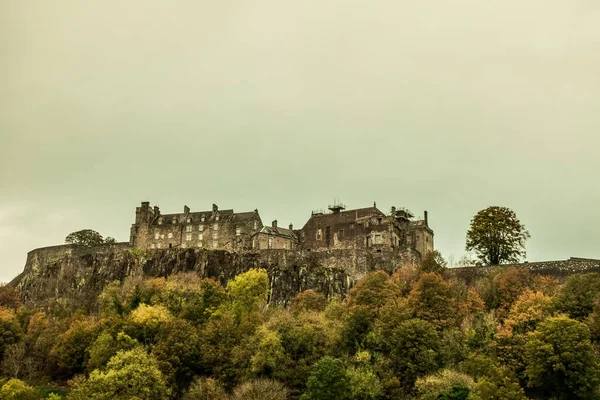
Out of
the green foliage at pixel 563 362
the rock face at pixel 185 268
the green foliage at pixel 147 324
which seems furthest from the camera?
the rock face at pixel 185 268

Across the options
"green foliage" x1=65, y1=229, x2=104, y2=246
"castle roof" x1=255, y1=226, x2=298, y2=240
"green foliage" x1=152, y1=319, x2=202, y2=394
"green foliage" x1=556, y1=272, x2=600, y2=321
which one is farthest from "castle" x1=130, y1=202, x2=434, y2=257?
"green foliage" x1=152, y1=319, x2=202, y2=394

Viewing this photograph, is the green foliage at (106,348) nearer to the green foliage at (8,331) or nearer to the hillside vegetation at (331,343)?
the hillside vegetation at (331,343)

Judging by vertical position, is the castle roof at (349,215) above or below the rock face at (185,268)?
above

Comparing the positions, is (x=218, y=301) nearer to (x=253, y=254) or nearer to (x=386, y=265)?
(x=253, y=254)

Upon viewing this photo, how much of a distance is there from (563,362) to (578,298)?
903 cm

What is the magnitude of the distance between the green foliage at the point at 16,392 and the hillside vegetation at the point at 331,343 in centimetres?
16

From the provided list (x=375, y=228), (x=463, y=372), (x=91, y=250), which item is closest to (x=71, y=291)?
(x=91, y=250)

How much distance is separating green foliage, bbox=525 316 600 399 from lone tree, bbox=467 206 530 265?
24.3m

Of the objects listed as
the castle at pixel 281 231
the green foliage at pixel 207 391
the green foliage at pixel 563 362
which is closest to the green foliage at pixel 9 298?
the castle at pixel 281 231

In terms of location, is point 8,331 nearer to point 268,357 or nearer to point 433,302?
point 268,357

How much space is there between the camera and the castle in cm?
8438

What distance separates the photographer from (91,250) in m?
92.9

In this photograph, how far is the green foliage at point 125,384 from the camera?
5638cm

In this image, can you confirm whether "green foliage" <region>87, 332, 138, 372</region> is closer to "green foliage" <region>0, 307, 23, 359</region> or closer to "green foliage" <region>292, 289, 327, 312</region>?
"green foliage" <region>0, 307, 23, 359</region>
